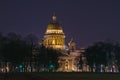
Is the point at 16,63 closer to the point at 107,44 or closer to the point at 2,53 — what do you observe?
the point at 2,53

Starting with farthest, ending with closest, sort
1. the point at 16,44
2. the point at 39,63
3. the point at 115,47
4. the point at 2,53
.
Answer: the point at 115,47
the point at 39,63
the point at 16,44
the point at 2,53

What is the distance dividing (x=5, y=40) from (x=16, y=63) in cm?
1017

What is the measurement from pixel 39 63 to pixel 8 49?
2486 centimetres

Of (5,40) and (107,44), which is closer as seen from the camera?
(5,40)

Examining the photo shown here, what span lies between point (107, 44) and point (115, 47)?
7.06 metres

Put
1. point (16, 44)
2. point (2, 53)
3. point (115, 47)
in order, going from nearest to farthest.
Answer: point (2, 53) → point (16, 44) → point (115, 47)

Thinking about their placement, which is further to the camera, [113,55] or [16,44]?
[113,55]

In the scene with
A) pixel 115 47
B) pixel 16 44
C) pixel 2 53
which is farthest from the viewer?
pixel 115 47

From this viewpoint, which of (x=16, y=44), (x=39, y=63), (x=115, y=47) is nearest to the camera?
(x=16, y=44)

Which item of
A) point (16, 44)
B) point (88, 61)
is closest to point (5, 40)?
point (16, 44)

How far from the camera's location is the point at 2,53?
142 metres

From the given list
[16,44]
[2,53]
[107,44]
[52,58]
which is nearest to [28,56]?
[16,44]

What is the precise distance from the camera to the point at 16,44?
15388 cm

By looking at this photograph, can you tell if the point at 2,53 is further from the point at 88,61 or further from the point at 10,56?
the point at 88,61
